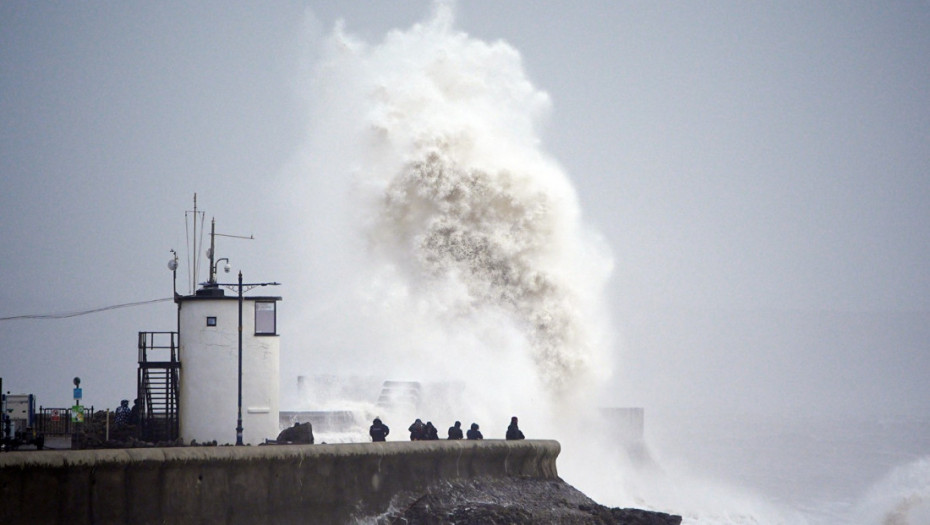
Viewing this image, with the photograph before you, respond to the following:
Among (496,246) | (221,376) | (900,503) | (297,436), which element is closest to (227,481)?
(297,436)

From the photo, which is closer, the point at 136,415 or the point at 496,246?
the point at 136,415

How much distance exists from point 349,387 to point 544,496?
630 inches

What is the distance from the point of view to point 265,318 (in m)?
21.0

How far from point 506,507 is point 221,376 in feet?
16.5

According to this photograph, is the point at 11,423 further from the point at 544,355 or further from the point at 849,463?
the point at 849,463

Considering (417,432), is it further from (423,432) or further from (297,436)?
(297,436)

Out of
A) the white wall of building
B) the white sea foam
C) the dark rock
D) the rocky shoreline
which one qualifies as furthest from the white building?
the white sea foam

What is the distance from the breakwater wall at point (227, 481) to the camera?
14.7 meters

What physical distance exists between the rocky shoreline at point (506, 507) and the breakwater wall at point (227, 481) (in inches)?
7.1

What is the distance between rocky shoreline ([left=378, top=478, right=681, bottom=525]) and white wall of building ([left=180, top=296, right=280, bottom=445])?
2.85m

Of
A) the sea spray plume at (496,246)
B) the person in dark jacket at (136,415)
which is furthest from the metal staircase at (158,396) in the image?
the sea spray plume at (496,246)

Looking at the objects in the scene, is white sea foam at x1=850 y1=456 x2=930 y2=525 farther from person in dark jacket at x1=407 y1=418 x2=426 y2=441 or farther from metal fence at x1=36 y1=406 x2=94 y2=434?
metal fence at x1=36 y1=406 x2=94 y2=434

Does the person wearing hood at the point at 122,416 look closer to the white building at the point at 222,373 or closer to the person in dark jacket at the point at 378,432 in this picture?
the white building at the point at 222,373

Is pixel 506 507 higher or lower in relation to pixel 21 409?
lower
